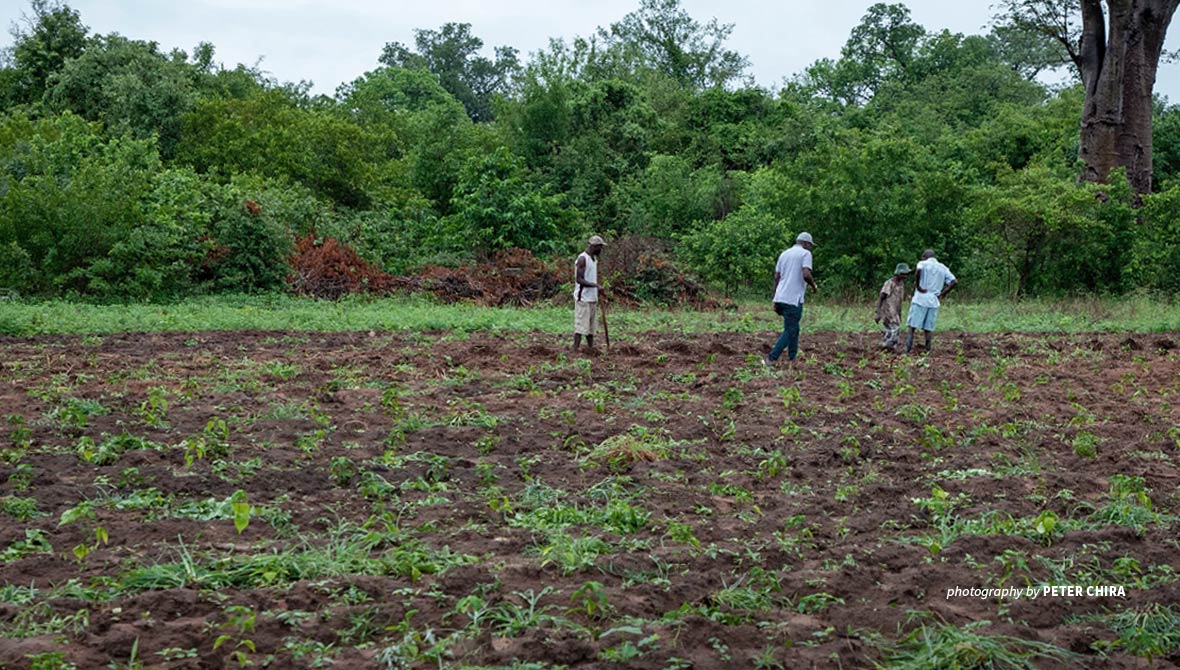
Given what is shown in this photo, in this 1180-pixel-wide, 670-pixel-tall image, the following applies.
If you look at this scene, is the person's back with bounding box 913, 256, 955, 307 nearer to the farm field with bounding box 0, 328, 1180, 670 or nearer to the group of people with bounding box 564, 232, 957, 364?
the group of people with bounding box 564, 232, 957, 364

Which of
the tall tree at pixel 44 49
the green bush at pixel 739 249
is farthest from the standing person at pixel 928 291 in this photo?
the tall tree at pixel 44 49

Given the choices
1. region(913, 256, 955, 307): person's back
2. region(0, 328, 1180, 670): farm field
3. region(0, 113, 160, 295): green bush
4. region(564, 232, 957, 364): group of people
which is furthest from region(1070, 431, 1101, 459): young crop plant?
region(0, 113, 160, 295): green bush

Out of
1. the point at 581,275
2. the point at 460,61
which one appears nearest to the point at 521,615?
the point at 581,275

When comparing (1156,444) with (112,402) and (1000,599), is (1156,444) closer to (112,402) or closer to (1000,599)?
(1000,599)

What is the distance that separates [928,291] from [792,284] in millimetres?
2800

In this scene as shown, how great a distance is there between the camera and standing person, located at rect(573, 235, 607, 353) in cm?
1362

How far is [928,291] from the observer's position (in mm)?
14789

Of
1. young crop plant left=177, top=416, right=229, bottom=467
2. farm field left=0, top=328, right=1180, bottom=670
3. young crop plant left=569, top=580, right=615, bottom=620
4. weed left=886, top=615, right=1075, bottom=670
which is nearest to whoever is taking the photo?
weed left=886, top=615, right=1075, bottom=670

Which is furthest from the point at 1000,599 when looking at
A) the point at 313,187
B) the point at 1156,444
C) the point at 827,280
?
the point at 313,187

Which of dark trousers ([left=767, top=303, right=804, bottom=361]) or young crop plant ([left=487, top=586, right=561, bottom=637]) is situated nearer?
young crop plant ([left=487, top=586, right=561, bottom=637])

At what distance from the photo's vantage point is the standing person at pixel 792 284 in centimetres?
1288

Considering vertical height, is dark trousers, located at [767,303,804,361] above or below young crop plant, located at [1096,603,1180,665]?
above

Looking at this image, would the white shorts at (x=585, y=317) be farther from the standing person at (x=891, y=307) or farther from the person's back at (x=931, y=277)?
the person's back at (x=931, y=277)

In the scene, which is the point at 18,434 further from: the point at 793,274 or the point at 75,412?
the point at 793,274
